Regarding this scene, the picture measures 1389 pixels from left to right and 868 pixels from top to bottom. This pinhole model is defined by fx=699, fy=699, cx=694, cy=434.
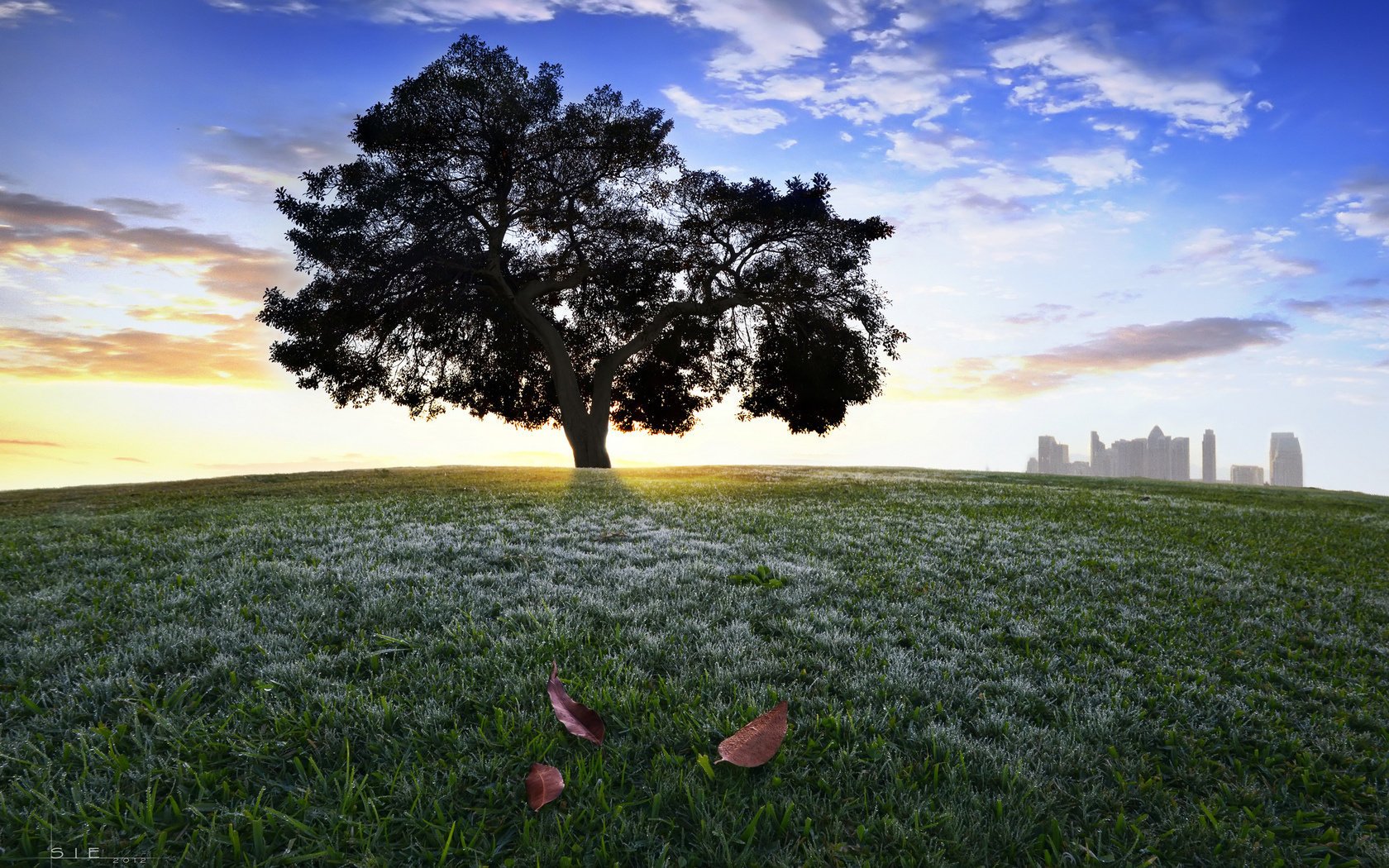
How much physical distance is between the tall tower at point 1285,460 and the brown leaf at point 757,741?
147771 millimetres

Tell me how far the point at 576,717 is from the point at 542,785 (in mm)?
536

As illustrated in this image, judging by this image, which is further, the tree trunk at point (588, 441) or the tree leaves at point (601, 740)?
the tree trunk at point (588, 441)

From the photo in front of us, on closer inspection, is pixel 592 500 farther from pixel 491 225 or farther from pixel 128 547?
pixel 491 225

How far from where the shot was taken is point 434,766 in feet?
10.8

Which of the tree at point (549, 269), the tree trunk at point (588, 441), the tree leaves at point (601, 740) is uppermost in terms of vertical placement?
the tree at point (549, 269)

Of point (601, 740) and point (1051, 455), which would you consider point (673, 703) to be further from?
point (1051, 455)

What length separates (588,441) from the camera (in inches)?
1017

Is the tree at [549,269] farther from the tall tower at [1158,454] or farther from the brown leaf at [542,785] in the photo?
the tall tower at [1158,454]

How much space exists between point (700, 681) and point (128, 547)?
7325mm

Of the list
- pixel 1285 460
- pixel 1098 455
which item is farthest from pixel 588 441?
pixel 1285 460

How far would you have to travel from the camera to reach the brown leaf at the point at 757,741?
10.7ft

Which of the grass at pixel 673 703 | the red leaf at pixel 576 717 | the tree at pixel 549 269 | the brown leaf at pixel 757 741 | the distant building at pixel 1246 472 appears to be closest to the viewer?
the grass at pixel 673 703

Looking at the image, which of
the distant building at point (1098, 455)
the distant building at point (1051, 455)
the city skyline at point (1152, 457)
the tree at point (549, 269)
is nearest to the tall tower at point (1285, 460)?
the city skyline at point (1152, 457)

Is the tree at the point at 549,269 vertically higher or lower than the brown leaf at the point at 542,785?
higher
